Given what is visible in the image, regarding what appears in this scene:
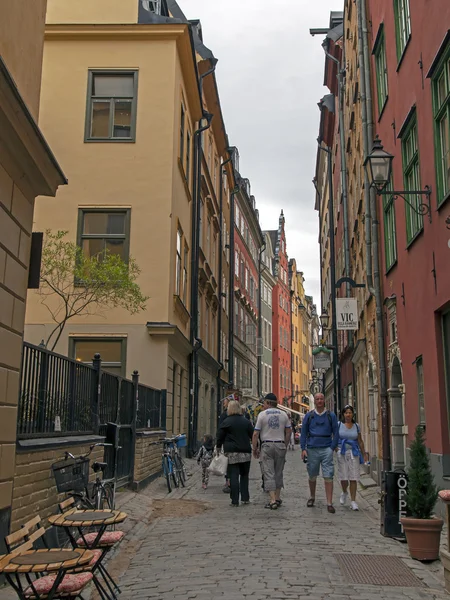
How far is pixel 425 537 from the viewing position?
24.4ft

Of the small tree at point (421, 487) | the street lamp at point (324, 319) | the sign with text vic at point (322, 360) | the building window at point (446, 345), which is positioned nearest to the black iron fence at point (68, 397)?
the small tree at point (421, 487)

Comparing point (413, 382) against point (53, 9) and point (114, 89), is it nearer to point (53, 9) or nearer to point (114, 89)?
point (114, 89)

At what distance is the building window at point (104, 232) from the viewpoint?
59.7ft

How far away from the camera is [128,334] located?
17.8 meters

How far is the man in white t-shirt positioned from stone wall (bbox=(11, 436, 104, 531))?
13.1 feet

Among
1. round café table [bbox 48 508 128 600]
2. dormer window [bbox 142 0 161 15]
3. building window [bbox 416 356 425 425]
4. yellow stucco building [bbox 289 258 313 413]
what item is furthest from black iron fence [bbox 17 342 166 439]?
yellow stucco building [bbox 289 258 313 413]

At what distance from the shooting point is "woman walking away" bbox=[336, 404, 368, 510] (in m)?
11.7

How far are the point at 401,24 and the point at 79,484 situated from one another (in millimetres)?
10645

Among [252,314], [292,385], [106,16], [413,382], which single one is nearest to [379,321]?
[413,382]

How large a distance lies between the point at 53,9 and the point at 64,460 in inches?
627

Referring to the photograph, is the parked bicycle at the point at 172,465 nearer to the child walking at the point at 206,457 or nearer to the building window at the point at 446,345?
the child walking at the point at 206,457

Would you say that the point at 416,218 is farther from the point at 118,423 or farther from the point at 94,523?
the point at 94,523

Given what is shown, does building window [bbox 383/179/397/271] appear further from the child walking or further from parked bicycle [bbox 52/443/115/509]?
parked bicycle [bbox 52/443/115/509]

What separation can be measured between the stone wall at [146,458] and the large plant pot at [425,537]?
6663 millimetres
